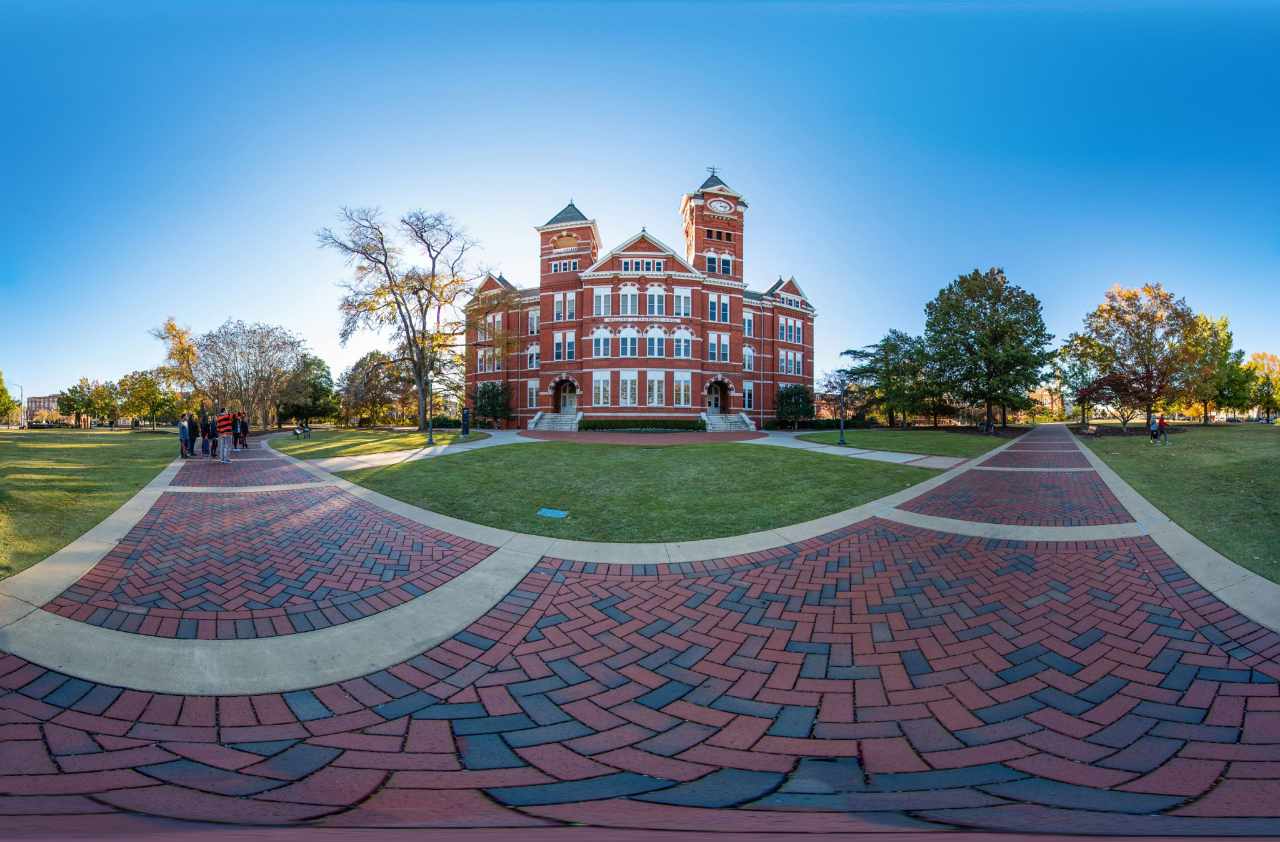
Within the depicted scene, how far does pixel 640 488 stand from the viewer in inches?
369

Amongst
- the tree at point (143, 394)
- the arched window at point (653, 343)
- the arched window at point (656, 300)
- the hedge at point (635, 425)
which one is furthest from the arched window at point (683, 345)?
the tree at point (143, 394)

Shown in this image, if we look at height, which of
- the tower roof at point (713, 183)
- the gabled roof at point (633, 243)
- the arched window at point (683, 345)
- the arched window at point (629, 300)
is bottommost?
the arched window at point (683, 345)

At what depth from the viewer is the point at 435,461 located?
13.2m

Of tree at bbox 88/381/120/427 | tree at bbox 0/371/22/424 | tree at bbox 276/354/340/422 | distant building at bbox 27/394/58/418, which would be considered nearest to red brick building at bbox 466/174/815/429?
tree at bbox 276/354/340/422

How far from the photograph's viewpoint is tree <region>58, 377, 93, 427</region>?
65125 millimetres

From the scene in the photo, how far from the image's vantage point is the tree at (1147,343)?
29953 mm

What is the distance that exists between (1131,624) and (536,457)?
12237 millimetres

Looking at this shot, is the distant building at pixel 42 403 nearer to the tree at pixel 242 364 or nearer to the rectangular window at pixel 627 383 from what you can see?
the tree at pixel 242 364

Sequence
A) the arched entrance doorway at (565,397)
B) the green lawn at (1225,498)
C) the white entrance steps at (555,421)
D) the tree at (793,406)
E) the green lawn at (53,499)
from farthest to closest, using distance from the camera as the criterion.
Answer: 1. the tree at (793,406)
2. the arched entrance doorway at (565,397)
3. the white entrance steps at (555,421)
4. the green lawn at (1225,498)
5. the green lawn at (53,499)

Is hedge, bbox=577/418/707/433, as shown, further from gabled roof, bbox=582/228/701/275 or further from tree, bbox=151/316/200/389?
tree, bbox=151/316/200/389

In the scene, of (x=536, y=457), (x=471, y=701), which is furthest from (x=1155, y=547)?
(x=536, y=457)

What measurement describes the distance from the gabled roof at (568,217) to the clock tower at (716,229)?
915 centimetres

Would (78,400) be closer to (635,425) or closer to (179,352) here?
(179,352)

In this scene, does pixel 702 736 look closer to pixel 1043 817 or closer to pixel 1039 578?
pixel 1043 817
